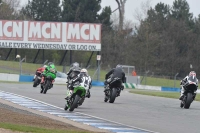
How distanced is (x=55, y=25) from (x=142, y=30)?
23.4m

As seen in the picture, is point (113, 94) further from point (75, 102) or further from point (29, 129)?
point (29, 129)

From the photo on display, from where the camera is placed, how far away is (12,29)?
190 feet

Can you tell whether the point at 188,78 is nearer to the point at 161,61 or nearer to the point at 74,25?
the point at 74,25

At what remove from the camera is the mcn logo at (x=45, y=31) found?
190ft

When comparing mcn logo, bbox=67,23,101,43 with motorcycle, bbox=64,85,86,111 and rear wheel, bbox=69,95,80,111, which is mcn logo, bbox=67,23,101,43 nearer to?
motorcycle, bbox=64,85,86,111

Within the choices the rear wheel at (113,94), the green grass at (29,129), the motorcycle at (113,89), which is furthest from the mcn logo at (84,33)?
the green grass at (29,129)

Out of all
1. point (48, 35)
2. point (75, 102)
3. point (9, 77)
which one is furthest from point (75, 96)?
point (48, 35)

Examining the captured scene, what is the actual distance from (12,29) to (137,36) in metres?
25.3

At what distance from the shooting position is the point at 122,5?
80812 mm

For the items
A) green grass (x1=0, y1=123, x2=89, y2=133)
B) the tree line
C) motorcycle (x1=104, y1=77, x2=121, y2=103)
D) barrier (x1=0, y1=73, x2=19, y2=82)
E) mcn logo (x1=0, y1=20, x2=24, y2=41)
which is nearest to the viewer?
green grass (x1=0, y1=123, x2=89, y2=133)

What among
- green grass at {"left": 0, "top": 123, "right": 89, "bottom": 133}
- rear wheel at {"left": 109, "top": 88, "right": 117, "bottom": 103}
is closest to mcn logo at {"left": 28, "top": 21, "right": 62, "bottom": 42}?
rear wheel at {"left": 109, "top": 88, "right": 117, "bottom": 103}

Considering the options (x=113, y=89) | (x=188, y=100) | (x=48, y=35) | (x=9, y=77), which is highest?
(x=48, y=35)

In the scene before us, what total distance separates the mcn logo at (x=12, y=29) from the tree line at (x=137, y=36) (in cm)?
1578

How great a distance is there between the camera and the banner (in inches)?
2281
